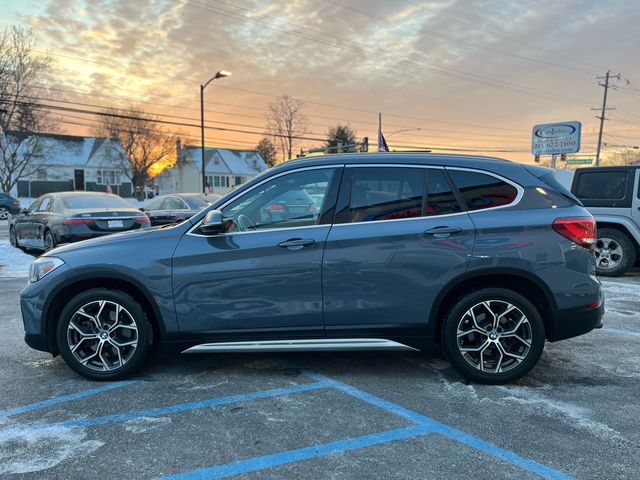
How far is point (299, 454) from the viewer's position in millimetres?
2730

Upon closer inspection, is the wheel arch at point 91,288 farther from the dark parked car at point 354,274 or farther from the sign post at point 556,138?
the sign post at point 556,138

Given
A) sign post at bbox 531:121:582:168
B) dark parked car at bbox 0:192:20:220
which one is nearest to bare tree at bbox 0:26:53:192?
dark parked car at bbox 0:192:20:220

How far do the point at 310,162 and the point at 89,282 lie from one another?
2.08 meters

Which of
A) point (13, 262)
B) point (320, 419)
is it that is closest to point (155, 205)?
point (13, 262)

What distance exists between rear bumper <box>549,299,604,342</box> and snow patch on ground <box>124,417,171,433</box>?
301 cm

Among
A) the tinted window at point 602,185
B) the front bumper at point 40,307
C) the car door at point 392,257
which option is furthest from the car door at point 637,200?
the front bumper at point 40,307

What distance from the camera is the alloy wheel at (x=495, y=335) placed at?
3605mm

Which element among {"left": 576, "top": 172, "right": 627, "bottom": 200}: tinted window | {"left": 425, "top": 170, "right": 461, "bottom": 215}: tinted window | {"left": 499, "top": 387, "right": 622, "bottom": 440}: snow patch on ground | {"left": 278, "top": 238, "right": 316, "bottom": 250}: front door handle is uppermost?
{"left": 576, "top": 172, "right": 627, "bottom": 200}: tinted window

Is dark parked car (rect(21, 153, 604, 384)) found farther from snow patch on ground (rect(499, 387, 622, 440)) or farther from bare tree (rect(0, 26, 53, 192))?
bare tree (rect(0, 26, 53, 192))

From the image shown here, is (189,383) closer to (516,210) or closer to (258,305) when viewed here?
(258,305)

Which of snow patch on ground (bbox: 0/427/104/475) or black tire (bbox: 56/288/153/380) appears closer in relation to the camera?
snow patch on ground (bbox: 0/427/104/475)

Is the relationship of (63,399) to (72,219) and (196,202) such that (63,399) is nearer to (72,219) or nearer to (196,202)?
(72,219)

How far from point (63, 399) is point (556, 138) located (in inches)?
733

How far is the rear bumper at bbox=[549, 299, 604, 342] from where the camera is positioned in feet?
11.8
